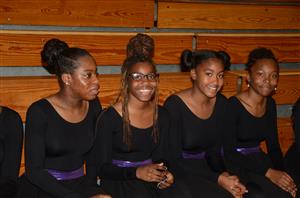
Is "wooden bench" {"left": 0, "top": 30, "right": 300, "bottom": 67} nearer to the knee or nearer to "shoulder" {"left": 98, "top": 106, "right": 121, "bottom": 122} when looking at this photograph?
"shoulder" {"left": 98, "top": 106, "right": 121, "bottom": 122}

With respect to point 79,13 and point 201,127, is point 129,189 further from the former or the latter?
point 79,13

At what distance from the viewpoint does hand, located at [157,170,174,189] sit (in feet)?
6.90

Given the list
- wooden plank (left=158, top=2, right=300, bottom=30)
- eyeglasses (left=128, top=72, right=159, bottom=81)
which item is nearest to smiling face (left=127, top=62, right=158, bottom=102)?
eyeglasses (left=128, top=72, right=159, bottom=81)

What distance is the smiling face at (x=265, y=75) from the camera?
7.96ft

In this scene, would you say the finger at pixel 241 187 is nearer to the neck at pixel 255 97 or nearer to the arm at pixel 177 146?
the arm at pixel 177 146

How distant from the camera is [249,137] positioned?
2.53 meters

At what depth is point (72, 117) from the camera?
82.8 inches

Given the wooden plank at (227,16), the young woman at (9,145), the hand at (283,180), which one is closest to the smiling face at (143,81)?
the young woman at (9,145)

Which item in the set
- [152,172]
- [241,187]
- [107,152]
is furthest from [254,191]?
[107,152]

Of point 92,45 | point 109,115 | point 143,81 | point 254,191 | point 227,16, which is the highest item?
point 227,16

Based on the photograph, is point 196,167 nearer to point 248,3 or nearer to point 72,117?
point 72,117

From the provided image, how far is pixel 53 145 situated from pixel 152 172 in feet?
1.59

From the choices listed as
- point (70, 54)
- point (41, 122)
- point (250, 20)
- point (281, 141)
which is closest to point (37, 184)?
point (41, 122)

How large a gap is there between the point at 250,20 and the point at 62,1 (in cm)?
151
